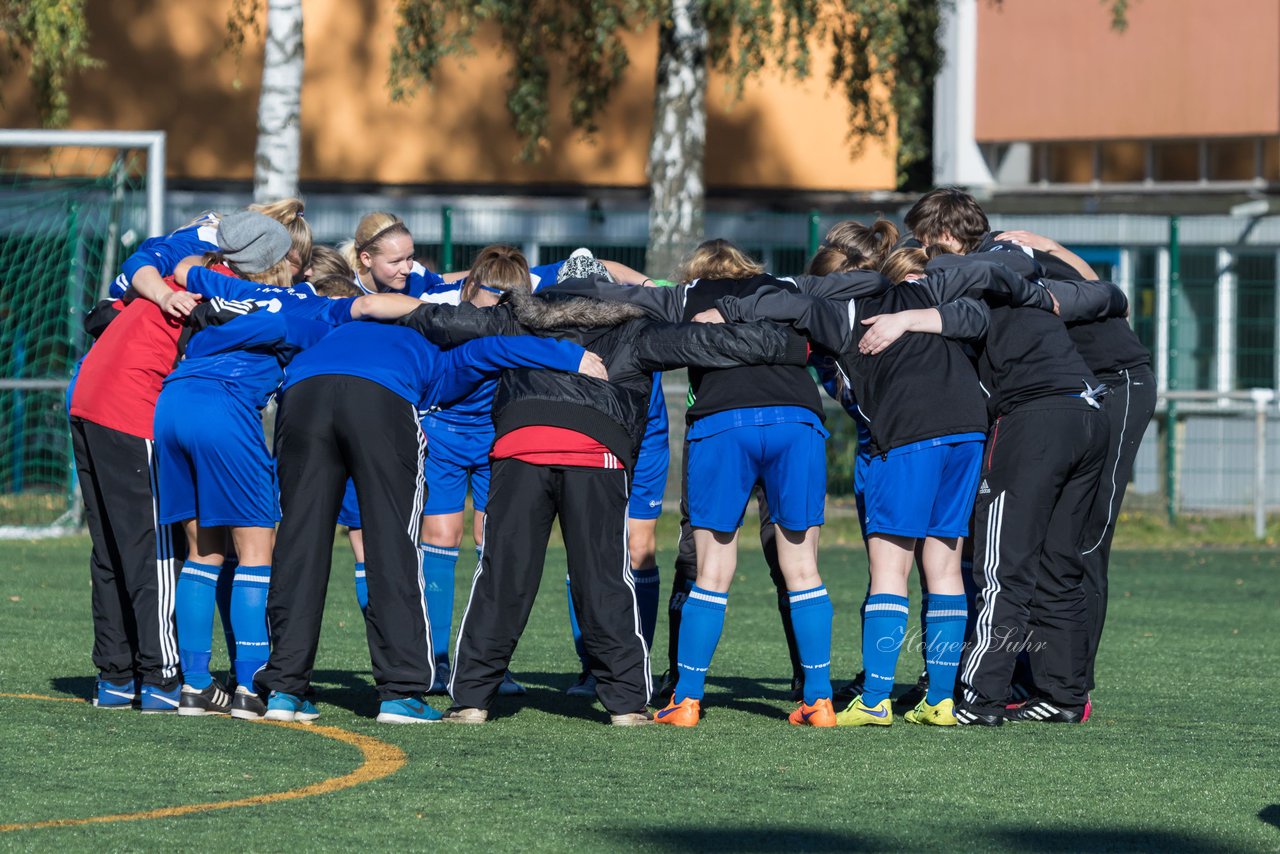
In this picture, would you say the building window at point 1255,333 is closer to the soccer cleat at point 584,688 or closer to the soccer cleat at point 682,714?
the soccer cleat at point 584,688

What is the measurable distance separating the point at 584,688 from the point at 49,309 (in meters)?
10.00

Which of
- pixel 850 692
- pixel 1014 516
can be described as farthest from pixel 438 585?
pixel 1014 516

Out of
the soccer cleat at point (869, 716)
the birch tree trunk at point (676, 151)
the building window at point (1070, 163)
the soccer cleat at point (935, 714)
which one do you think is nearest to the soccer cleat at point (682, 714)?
the soccer cleat at point (869, 716)

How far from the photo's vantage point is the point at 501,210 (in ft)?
58.6

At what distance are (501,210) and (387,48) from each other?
6.10 metres

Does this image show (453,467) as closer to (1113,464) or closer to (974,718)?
(974,718)

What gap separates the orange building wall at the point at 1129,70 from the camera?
21484 millimetres

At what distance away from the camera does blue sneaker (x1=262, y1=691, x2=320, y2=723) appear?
22.9 feet

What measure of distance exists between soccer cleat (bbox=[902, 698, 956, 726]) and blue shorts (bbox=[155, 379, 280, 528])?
8.10 ft

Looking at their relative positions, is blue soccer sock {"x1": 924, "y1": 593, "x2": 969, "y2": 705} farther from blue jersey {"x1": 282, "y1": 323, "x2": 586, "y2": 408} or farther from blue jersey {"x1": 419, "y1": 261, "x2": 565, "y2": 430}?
blue jersey {"x1": 282, "y1": 323, "x2": 586, "y2": 408}

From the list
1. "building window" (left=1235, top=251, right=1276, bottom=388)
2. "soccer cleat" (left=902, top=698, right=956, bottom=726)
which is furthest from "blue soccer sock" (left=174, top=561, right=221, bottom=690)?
"building window" (left=1235, top=251, right=1276, bottom=388)

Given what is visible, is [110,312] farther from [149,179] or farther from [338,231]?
[338,231]

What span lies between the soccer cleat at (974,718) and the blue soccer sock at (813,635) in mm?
502

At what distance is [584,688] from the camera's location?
802 cm
